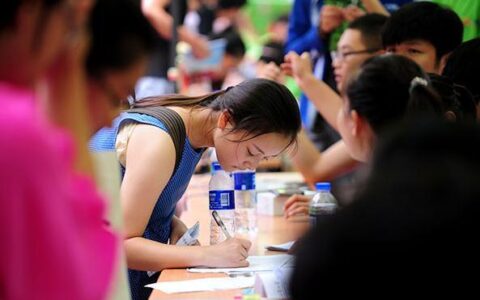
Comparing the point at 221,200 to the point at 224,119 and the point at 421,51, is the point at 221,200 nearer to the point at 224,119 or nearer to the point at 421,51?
the point at 224,119

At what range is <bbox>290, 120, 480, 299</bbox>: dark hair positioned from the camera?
913 mm

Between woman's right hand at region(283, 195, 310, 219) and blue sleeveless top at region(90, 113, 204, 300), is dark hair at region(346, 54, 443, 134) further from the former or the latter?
woman's right hand at region(283, 195, 310, 219)

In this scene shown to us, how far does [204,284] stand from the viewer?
85.1 inches

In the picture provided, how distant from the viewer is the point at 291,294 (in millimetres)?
978

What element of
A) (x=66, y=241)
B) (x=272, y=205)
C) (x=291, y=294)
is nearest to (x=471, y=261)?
(x=291, y=294)

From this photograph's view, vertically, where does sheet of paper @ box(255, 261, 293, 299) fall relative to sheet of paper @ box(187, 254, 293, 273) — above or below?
above

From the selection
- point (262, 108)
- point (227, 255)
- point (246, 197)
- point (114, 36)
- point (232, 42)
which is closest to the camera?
point (114, 36)

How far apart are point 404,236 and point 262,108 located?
1643 millimetres

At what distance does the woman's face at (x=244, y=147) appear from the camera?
8.49ft

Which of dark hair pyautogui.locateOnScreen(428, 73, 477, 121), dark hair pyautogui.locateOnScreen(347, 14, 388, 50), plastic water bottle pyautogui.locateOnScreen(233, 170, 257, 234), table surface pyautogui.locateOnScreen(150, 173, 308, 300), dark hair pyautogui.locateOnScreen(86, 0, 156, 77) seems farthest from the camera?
dark hair pyautogui.locateOnScreen(347, 14, 388, 50)

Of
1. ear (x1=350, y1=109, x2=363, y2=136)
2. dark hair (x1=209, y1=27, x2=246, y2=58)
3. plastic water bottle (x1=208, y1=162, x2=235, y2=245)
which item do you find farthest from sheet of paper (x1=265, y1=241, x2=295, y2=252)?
dark hair (x1=209, y1=27, x2=246, y2=58)

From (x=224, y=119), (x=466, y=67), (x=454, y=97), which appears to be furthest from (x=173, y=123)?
(x=466, y=67)

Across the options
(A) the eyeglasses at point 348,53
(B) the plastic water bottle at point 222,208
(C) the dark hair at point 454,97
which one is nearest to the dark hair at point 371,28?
(A) the eyeglasses at point 348,53

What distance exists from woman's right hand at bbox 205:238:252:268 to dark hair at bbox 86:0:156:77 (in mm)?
1246
